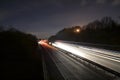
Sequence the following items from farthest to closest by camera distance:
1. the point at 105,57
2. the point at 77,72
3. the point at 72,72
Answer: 1. the point at 105,57
2. the point at 72,72
3. the point at 77,72

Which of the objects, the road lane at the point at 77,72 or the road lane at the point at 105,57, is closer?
the road lane at the point at 77,72

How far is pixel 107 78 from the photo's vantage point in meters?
13.2

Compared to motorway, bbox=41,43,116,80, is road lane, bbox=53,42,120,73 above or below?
above

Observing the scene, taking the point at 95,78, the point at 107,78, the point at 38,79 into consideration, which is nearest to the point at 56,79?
the point at 38,79

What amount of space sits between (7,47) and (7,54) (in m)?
2.74

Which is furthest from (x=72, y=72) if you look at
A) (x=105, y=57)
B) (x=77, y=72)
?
(x=105, y=57)

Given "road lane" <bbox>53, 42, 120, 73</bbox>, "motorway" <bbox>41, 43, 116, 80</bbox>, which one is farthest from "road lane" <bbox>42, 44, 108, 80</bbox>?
"road lane" <bbox>53, 42, 120, 73</bbox>

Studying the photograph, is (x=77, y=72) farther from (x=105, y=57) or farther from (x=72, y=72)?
(x=105, y=57)

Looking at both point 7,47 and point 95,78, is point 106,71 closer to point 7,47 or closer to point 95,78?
point 95,78

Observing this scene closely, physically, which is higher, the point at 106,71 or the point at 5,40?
the point at 5,40

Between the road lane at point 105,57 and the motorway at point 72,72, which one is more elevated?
the road lane at point 105,57

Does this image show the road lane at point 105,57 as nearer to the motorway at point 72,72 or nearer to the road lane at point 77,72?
the motorway at point 72,72

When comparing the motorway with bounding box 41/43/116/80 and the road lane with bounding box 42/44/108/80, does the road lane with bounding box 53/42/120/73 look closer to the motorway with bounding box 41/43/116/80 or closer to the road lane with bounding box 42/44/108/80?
the motorway with bounding box 41/43/116/80

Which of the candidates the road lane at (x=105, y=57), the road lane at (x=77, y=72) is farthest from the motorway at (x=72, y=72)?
the road lane at (x=105, y=57)
